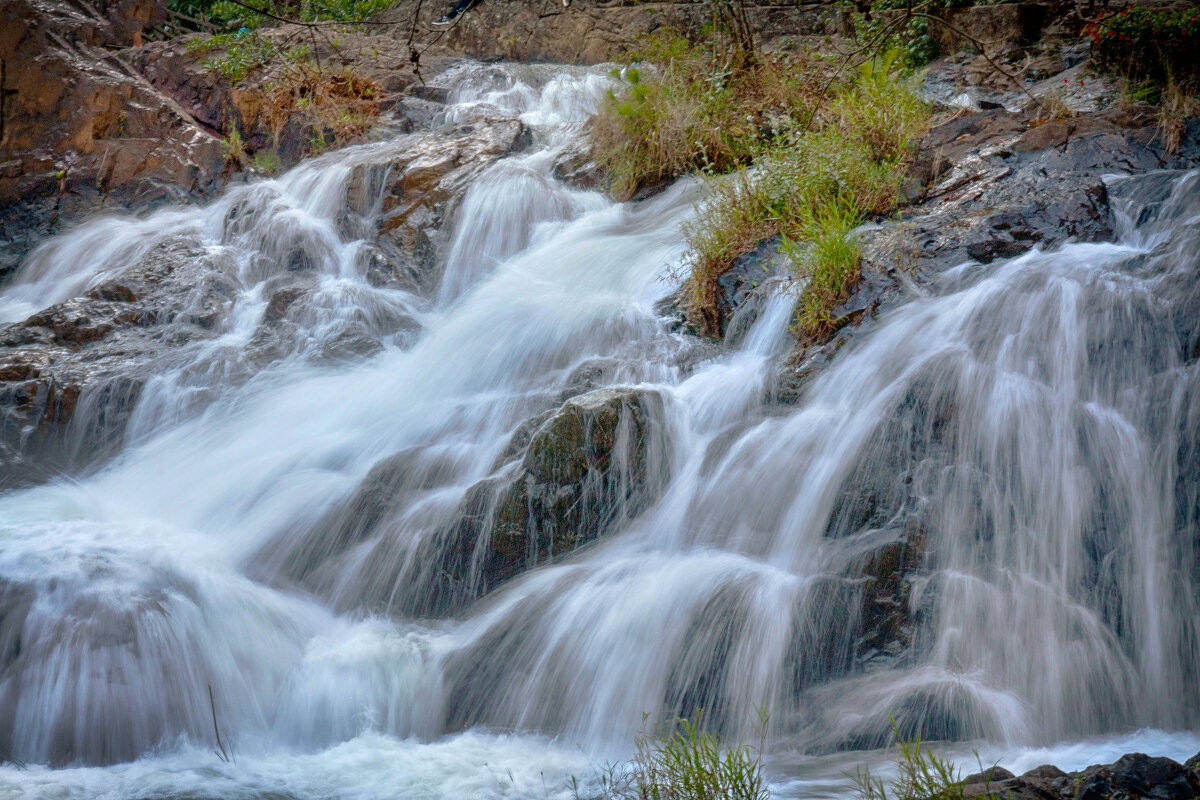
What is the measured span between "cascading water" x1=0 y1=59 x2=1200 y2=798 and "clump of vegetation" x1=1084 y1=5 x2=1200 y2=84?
1690mm

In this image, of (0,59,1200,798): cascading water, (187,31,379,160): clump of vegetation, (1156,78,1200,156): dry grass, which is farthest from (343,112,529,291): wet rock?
(1156,78,1200,156): dry grass

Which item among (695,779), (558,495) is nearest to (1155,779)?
(695,779)

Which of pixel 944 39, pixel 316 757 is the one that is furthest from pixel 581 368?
pixel 944 39

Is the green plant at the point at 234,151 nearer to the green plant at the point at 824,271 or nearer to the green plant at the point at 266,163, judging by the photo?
the green plant at the point at 266,163

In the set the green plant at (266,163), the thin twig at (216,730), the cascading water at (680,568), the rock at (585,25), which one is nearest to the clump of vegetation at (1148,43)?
the cascading water at (680,568)

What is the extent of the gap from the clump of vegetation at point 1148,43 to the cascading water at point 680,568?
1.69m

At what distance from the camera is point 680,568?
4.04 meters

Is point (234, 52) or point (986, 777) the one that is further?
point (234, 52)

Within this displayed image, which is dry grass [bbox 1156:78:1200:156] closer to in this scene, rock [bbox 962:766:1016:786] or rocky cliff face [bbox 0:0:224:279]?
rock [bbox 962:766:1016:786]

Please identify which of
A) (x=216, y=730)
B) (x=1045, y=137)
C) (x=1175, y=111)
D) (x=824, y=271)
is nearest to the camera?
(x=216, y=730)

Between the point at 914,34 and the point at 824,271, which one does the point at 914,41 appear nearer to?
the point at 914,34

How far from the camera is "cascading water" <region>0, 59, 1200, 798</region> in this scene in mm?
3375

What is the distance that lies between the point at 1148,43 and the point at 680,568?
5.33 metres

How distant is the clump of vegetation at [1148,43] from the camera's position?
6.05 metres
